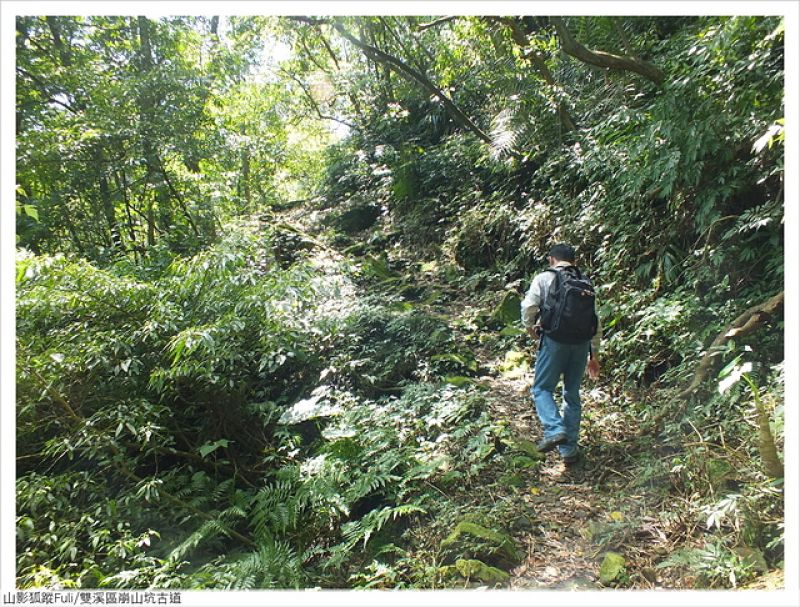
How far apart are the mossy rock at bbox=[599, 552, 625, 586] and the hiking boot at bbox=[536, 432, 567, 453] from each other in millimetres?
1041

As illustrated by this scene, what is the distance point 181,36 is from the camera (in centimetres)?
747

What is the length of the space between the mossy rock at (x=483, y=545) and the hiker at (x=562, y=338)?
104 cm

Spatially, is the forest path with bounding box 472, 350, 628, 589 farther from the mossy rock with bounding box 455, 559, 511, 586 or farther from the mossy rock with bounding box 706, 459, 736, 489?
the mossy rock with bounding box 706, 459, 736, 489

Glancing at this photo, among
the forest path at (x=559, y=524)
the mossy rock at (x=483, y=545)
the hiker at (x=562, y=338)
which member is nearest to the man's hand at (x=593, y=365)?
the hiker at (x=562, y=338)

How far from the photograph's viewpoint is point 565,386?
3994 mm

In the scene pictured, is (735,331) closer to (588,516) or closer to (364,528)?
(588,516)

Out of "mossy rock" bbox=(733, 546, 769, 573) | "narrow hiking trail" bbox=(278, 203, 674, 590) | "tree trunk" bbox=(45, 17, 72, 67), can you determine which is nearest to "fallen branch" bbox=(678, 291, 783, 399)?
"narrow hiking trail" bbox=(278, 203, 674, 590)

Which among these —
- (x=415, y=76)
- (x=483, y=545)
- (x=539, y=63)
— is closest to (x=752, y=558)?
(x=483, y=545)

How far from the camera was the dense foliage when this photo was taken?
3.40 metres

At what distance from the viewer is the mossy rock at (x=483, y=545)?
311 cm

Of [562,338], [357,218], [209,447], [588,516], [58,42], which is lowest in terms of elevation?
[588,516]

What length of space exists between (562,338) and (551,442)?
869 millimetres

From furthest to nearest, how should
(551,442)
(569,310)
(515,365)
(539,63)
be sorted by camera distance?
(539,63)
(515,365)
(551,442)
(569,310)

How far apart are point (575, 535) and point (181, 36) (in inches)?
335
